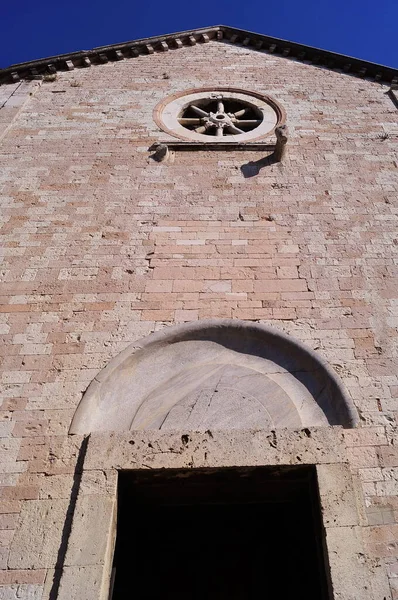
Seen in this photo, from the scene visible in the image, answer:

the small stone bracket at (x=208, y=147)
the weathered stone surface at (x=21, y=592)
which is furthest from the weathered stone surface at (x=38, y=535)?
the small stone bracket at (x=208, y=147)

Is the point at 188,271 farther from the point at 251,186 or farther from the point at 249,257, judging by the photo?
the point at 251,186

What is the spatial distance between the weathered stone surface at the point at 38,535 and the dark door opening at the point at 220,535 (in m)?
0.58

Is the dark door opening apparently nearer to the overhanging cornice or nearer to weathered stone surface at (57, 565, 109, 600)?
weathered stone surface at (57, 565, 109, 600)

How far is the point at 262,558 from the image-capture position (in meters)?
→ 5.43

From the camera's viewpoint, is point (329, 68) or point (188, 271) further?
point (329, 68)

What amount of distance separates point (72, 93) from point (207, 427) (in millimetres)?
6544

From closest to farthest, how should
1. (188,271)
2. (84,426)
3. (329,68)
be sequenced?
1. (84,426)
2. (188,271)
3. (329,68)

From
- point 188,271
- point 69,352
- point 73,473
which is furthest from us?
point 188,271

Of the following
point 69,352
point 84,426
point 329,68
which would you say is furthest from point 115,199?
point 329,68

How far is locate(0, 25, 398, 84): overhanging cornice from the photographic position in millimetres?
9195

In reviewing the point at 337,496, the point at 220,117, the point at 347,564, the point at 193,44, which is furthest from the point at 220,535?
the point at 193,44

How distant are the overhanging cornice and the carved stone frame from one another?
7.33m

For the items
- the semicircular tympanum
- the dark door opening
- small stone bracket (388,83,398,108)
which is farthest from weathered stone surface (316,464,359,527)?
small stone bracket (388,83,398,108)

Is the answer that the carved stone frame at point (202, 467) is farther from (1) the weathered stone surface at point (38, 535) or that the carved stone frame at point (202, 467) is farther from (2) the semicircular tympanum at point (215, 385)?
(2) the semicircular tympanum at point (215, 385)
